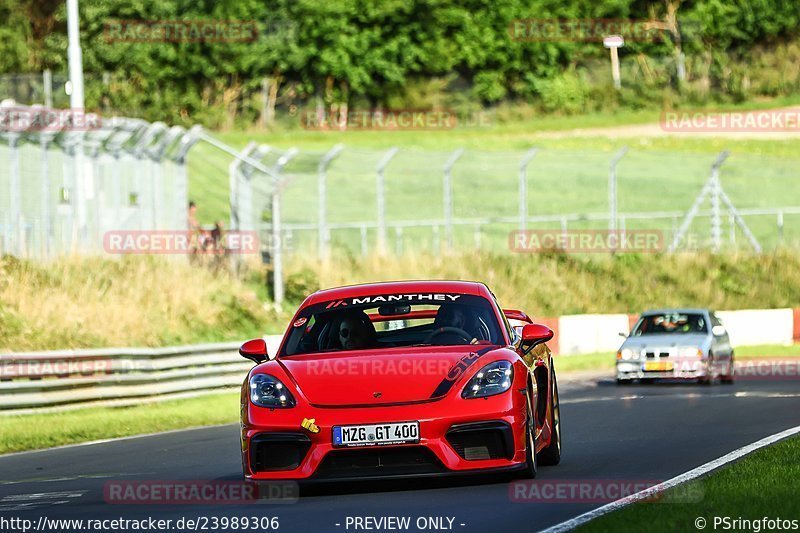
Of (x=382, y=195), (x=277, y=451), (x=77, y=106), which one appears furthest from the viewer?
(x=382, y=195)

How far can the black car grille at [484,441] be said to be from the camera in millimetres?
10055

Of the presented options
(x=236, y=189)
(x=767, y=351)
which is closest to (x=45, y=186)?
(x=236, y=189)

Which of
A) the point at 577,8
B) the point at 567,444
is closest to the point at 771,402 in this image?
the point at 567,444

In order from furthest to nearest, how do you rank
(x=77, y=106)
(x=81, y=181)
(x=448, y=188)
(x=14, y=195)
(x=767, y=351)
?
1. (x=448, y=188)
2. (x=767, y=351)
3. (x=77, y=106)
4. (x=81, y=181)
5. (x=14, y=195)

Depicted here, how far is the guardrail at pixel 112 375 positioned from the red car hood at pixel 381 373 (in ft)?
31.9

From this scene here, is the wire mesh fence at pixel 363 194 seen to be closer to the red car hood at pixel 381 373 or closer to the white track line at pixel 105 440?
the white track line at pixel 105 440

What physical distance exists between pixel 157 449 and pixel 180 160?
51.0 ft

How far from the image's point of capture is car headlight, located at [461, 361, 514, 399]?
10.2 m

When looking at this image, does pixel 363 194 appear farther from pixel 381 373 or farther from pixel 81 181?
pixel 381 373

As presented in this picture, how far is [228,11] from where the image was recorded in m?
72.6

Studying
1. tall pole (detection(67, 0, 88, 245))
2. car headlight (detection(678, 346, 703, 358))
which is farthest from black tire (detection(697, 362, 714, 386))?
tall pole (detection(67, 0, 88, 245))

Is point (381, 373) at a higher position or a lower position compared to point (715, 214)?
lower

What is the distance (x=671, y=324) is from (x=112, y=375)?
902 centimetres

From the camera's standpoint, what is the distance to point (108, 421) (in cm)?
1948
